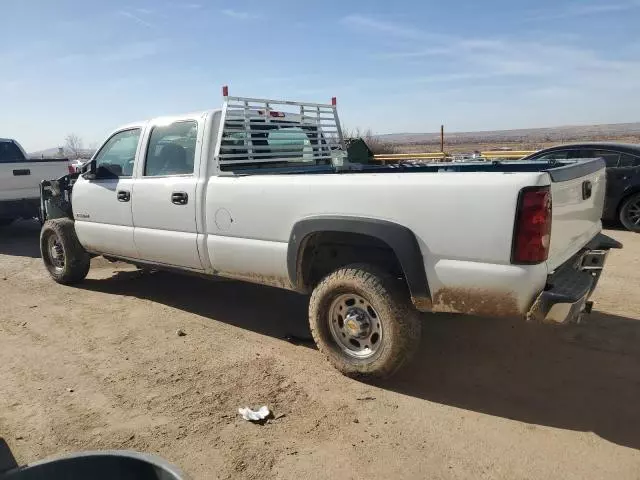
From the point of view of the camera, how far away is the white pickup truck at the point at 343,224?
10.5ft

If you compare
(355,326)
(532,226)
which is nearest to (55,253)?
(355,326)

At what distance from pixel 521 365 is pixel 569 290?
108cm

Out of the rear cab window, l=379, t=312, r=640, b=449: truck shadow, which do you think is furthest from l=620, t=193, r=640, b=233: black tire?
the rear cab window

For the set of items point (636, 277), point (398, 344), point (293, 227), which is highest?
point (293, 227)

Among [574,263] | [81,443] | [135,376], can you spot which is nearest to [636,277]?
[574,263]

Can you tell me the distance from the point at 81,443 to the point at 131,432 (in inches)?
11.0

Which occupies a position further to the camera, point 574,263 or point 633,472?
point 574,263

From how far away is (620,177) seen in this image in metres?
9.46

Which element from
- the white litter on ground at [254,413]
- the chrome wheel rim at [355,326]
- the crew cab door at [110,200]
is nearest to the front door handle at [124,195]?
the crew cab door at [110,200]

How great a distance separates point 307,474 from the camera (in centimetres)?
289

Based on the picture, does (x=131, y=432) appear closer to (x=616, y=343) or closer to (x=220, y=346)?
(x=220, y=346)

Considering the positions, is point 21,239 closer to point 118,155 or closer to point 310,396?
point 118,155

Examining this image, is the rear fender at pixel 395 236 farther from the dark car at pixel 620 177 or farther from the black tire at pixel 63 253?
the dark car at pixel 620 177

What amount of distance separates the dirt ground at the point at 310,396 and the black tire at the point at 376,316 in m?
0.16
